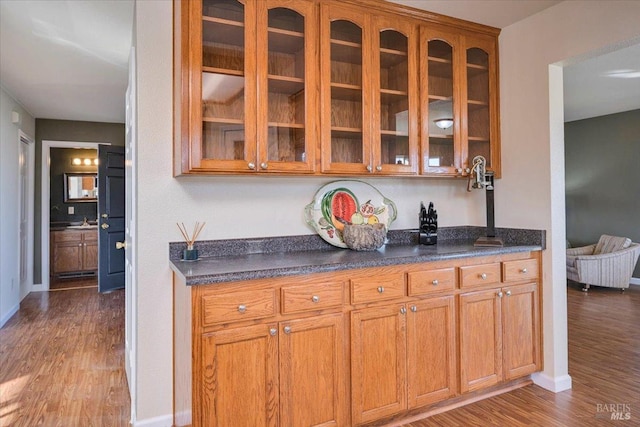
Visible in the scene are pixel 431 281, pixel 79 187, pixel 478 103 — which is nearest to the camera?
pixel 431 281

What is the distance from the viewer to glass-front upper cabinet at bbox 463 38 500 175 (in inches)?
110

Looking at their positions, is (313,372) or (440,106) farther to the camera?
(440,106)

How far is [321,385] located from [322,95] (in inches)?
60.2

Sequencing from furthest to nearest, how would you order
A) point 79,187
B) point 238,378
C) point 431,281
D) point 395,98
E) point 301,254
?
point 79,187 → point 395,98 → point 301,254 → point 431,281 → point 238,378

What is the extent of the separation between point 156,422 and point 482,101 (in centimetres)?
288

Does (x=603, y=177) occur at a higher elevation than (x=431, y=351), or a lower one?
higher

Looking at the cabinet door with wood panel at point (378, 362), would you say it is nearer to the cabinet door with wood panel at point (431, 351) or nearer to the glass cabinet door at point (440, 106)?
the cabinet door with wood panel at point (431, 351)

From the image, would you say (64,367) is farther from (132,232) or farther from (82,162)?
(82,162)

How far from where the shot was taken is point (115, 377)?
287cm

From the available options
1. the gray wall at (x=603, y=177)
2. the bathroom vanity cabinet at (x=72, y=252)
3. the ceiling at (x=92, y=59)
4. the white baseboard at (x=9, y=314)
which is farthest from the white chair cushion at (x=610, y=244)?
the bathroom vanity cabinet at (x=72, y=252)

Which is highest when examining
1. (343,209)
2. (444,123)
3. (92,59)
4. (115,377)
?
(92,59)

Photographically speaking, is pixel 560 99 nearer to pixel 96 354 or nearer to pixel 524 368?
pixel 524 368

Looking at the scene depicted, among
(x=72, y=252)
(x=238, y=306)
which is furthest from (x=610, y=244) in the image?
(x=72, y=252)

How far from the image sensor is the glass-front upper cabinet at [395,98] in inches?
95.7
